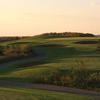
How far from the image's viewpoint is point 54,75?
18641 mm

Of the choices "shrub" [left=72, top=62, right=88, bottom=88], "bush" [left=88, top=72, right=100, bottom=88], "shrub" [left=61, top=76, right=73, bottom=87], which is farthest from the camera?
"shrub" [left=61, top=76, right=73, bottom=87]

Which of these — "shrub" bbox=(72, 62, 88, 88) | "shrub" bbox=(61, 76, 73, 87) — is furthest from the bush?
"shrub" bbox=(61, 76, 73, 87)

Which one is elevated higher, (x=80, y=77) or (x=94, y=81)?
(x=80, y=77)

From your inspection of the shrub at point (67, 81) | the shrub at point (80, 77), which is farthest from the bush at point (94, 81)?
the shrub at point (67, 81)

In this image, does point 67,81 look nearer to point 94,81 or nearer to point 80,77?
point 80,77

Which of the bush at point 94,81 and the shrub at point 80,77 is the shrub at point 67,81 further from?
the bush at point 94,81

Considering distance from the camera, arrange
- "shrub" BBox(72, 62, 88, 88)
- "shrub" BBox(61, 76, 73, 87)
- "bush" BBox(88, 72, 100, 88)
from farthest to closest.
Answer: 1. "shrub" BBox(61, 76, 73, 87)
2. "bush" BBox(88, 72, 100, 88)
3. "shrub" BBox(72, 62, 88, 88)

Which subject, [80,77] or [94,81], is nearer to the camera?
[94,81]

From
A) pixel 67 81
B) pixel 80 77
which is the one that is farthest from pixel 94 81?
pixel 67 81

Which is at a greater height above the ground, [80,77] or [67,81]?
[80,77]

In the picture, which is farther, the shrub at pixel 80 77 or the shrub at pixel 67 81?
the shrub at pixel 67 81

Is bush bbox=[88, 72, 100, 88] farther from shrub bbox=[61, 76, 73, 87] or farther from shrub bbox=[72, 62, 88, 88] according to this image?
shrub bbox=[61, 76, 73, 87]

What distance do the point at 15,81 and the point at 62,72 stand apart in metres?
3.92

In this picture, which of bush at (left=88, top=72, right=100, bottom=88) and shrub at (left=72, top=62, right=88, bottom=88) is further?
bush at (left=88, top=72, right=100, bottom=88)
